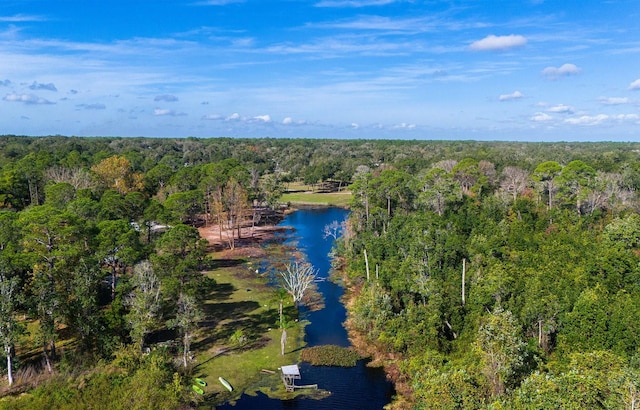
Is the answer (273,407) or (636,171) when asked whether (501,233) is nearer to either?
(273,407)

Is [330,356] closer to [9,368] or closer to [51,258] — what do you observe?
[9,368]

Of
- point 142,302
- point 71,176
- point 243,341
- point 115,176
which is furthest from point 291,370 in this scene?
point 71,176

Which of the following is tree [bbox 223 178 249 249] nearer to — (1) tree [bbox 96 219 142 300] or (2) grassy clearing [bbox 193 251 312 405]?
(2) grassy clearing [bbox 193 251 312 405]

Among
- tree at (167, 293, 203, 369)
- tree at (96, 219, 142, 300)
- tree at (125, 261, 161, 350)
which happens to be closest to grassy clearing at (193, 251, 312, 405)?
tree at (167, 293, 203, 369)

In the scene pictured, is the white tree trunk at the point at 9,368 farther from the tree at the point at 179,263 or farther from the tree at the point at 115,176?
the tree at the point at 115,176

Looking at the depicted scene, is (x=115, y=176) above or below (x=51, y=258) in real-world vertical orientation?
above

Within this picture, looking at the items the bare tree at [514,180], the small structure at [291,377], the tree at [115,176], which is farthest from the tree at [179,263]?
the bare tree at [514,180]
